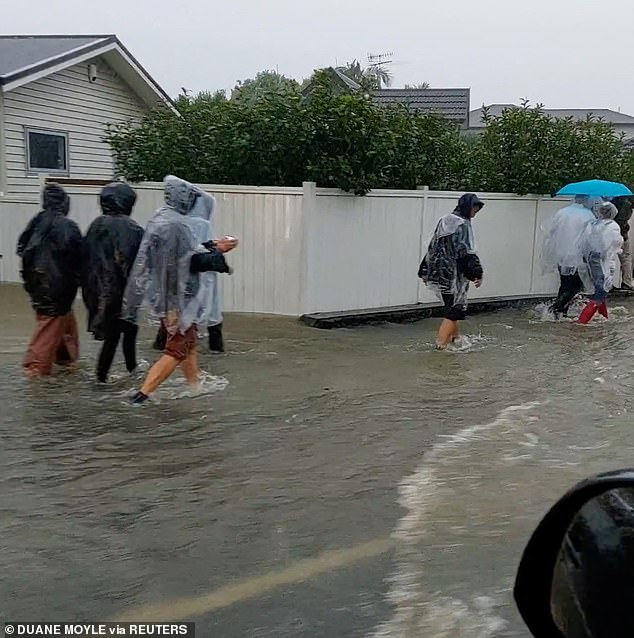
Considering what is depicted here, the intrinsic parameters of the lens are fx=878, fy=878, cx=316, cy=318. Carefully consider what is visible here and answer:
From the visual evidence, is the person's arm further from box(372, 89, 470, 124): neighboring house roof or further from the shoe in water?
box(372, 89, 470, 124): neighboring house roof

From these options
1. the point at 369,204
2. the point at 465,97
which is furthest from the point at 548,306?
the point at 465,97

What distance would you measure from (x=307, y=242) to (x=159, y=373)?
4413 millimetres

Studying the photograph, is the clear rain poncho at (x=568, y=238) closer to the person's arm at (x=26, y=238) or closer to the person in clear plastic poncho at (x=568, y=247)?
the person in clear plastic poncho at (x=568, y=247)

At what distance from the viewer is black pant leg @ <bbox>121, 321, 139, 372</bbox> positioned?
7.42m

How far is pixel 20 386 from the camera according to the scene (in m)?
7.44

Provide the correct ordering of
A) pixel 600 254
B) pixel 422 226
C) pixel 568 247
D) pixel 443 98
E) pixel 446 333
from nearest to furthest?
pixel 446 333 → pixel 600 254 → pixel 568 247 → pixel 422 226 → pixel 443 98

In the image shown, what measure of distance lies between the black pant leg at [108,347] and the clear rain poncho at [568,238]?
683cm

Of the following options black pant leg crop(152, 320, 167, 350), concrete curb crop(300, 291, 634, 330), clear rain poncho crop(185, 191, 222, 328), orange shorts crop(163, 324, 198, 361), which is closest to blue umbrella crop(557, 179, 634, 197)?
concrete curb crop(300, 291, 634, 330)

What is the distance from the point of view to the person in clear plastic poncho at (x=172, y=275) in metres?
6.64

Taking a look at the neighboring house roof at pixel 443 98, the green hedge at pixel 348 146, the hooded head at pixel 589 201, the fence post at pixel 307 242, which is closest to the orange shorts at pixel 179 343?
the fence post at pixel 307 242

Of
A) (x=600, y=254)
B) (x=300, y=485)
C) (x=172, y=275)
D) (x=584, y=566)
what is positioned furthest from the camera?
(x=600, y=254)

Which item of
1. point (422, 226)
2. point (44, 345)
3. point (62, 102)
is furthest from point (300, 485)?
point (62, 102)

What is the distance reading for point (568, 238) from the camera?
12008mm

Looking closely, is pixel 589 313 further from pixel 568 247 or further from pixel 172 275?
pixel 172 275
